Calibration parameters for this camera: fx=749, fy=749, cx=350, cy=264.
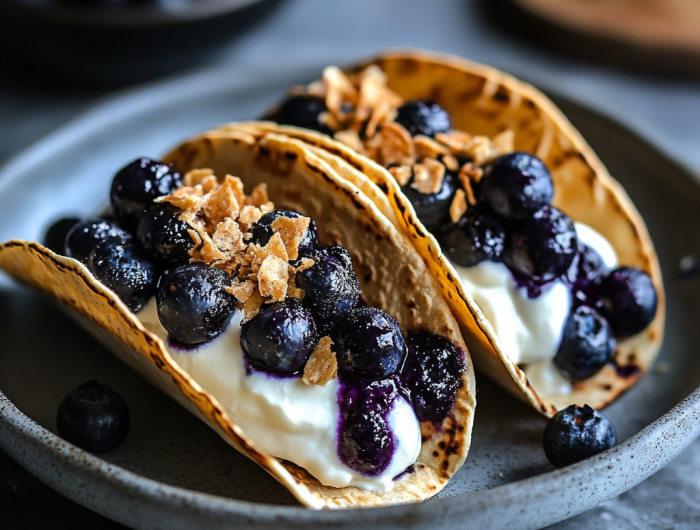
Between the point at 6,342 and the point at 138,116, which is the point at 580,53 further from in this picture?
the point at 6,342

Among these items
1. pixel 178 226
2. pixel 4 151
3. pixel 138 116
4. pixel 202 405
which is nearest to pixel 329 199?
pixel 178 226

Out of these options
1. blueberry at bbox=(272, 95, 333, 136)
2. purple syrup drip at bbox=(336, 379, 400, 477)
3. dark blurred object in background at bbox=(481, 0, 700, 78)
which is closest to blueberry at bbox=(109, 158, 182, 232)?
blueberry at bbox=(272, 95, 333, 136)

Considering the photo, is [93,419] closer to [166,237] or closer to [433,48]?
[166,237]

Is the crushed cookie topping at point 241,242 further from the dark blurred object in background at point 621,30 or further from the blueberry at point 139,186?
the dark blurred object in background at point 621,30

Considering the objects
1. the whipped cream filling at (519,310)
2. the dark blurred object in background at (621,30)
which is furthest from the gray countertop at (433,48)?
the whipped cream filling at (519,310)

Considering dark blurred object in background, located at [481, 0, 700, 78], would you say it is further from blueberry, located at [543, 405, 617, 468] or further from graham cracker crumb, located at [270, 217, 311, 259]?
graham cracker crumb, located at [270, 217, 311, 259]

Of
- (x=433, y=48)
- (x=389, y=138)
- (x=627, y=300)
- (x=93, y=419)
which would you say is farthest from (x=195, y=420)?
(x=433, y=48)
